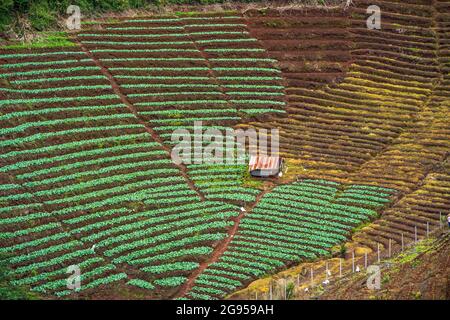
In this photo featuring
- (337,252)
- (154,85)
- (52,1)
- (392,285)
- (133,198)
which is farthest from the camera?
(52,1)

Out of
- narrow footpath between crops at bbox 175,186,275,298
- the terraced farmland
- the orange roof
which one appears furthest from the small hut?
narrow footpath between crops at bbox 175,186,275,298

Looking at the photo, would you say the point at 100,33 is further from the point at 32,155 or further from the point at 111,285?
the point at 111,285

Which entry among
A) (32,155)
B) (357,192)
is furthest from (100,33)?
(357,192)

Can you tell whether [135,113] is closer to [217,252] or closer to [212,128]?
[212,128]

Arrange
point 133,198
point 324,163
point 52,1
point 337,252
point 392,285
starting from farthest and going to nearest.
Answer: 1. point 52,1
2. point 324,163
3. point 133,198
4. point 337,252
5. point 392,285
